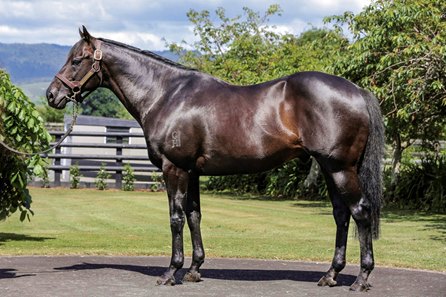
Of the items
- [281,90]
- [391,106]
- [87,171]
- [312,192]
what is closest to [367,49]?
[391,106]

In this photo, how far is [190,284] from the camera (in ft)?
30.6

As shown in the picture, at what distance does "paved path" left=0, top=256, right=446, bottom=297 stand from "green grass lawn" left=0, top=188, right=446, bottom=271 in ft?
2.16

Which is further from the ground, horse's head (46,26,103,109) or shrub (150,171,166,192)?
horse's head (46,26,103,109)

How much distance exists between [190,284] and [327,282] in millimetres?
1496

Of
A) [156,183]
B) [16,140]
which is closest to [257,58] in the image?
[156,183]

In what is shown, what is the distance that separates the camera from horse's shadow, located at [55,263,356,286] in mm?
9727

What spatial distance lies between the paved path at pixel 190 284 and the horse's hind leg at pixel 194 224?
0.21m

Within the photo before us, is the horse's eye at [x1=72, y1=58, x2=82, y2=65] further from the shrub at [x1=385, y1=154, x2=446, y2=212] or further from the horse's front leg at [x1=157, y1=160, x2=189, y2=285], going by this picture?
the shrub at [x1=385, y1=154, x2=446, y2=212]

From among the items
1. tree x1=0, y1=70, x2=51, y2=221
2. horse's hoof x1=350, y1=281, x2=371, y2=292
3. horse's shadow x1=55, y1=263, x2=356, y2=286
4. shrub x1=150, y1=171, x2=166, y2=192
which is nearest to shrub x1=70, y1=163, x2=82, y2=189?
shrub x1=150, y1=171, x2=166, y2=192

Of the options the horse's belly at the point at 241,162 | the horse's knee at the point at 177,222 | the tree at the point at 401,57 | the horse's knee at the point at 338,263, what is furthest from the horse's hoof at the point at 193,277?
the tree at the point at 401,57

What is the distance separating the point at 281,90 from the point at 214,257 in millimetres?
3265

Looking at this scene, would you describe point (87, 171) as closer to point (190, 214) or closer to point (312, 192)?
point (312, 192)

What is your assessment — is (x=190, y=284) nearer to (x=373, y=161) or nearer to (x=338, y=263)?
(x=338, y=263)

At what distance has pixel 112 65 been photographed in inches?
384
